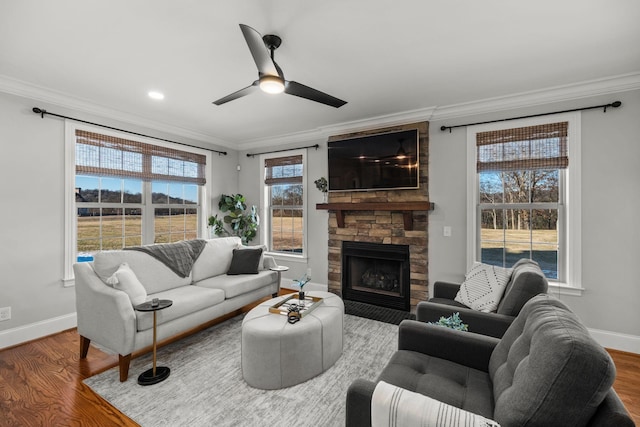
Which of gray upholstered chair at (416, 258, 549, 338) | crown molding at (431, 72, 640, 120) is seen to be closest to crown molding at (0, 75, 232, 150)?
crown molding at (431, 72, 640, 120)

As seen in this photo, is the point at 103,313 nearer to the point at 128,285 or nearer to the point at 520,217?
the point at 128,285

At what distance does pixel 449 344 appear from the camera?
69.0 inches

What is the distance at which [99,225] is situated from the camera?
3.80m

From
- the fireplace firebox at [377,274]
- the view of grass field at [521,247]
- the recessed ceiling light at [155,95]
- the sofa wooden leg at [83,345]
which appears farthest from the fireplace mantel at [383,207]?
the sofa wooden leg at [83,345]

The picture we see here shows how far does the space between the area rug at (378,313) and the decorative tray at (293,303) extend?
1.21m

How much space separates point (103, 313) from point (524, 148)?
4.57m

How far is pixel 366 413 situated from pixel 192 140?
4834mm

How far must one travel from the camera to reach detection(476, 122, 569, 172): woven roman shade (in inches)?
124

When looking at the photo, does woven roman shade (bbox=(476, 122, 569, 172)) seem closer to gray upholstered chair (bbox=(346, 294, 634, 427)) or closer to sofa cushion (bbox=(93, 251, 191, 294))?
gray upholstered chair (bbox=(346, 294, 634, 427))

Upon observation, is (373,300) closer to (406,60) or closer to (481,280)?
(481,280)

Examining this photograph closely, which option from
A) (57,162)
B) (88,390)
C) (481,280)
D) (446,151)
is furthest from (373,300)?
(57,162)

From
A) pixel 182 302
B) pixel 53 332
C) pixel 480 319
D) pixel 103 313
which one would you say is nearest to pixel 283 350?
pixel 182 302

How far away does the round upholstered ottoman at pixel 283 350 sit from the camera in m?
2.21

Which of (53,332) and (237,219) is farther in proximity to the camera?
(237,219)
